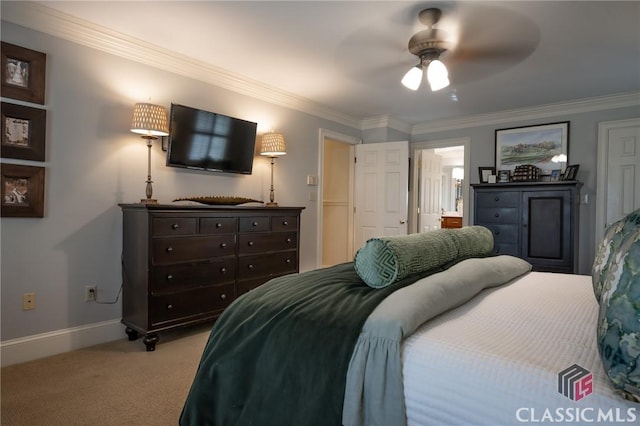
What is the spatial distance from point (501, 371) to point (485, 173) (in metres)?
4.46

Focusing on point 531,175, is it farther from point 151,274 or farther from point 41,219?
point 41,219

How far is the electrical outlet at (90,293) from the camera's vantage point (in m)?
2.66

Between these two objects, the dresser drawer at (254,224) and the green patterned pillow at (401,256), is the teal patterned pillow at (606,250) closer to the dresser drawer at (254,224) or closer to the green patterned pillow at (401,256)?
the green patterned pillow at (401,256)

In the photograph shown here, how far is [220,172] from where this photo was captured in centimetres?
350

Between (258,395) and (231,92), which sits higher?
(231,92)

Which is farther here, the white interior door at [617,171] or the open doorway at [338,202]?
the open doorway at [338,202]

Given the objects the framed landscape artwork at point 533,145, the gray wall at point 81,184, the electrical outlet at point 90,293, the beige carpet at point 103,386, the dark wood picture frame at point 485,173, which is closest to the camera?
the beige carpet at point 103,386

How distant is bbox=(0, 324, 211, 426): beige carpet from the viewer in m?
1.75

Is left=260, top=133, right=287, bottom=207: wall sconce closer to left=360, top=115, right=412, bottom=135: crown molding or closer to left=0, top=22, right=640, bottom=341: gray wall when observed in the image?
left=0, top=22, right=640, bottom=341: gray wall

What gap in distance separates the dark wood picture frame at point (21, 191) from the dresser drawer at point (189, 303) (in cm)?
98

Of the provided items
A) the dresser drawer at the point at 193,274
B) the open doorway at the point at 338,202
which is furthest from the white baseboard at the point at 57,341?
the open doorway at the point at 338,202

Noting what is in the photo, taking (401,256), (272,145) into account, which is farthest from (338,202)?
(401,256)

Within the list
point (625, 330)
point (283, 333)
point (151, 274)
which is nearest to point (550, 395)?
point (625, 330)

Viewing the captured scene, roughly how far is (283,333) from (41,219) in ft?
7.41
